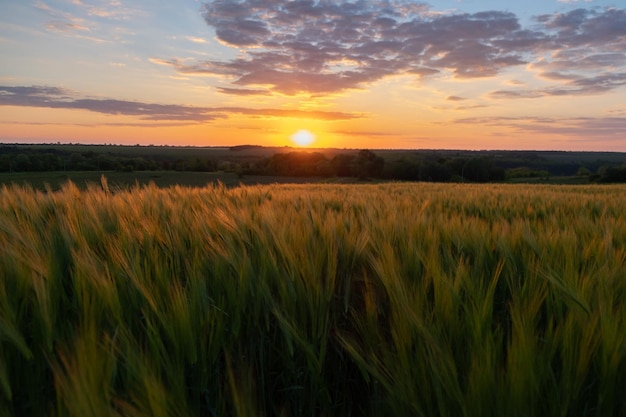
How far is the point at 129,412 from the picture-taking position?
0.71 meters

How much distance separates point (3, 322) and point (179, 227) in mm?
1135

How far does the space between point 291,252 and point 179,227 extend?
88 centimetres

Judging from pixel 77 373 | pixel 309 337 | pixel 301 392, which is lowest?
pixel 301 392

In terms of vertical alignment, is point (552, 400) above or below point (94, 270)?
below

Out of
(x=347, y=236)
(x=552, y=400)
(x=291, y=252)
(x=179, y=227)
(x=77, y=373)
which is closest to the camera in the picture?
(x=77, y=373)

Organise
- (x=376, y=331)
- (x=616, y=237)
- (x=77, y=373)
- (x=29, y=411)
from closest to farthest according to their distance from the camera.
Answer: (x=77, y=373), (x=29, y=411), (x=376, y=331), (x=616, y=237)

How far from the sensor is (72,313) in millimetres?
1293

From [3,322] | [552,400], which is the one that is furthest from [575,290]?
[3,322]

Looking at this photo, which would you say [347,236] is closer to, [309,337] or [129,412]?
[309,337]

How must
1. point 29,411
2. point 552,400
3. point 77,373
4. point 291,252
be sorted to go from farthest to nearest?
point 291,252 < point 29,411 < point 552,400 < point 77,373

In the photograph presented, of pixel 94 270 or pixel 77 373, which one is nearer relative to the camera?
pixel 77 373

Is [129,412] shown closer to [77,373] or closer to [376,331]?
[77,373]

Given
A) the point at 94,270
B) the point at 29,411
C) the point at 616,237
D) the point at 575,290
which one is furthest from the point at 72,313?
the point at 616,237

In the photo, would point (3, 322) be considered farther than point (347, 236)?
No
